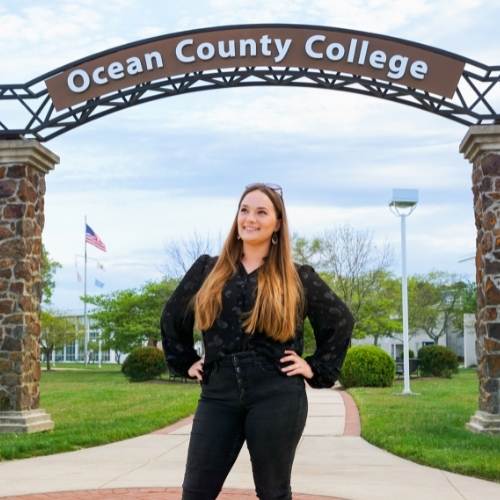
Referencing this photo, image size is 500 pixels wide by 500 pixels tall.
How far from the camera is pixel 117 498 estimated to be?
262 inches

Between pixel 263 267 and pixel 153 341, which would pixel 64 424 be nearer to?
pixel 263 267

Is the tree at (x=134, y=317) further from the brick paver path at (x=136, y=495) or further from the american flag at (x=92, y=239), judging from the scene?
the brick paver path at (x=136, y=495)

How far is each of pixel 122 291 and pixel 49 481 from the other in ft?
109

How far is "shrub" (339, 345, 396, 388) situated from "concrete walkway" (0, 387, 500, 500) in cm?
1320

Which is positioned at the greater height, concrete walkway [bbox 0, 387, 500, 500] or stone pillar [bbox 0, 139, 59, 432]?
stone pillar [bbox 0, 139, 59, 432]

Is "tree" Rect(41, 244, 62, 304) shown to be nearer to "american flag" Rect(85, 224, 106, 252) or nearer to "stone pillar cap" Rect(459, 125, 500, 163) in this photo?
"american flag" Rect(85, 224, 106, 252)

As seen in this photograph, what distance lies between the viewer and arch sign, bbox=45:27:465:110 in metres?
11.3

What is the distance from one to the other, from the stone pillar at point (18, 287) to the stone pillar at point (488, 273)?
18.8 feet

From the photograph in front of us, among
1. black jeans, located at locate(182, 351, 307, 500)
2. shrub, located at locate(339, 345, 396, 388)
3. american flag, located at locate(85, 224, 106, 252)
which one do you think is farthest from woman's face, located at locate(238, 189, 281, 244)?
american flag, located at locate(85, 224, 106, 252)

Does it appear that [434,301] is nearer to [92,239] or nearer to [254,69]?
[92,239]

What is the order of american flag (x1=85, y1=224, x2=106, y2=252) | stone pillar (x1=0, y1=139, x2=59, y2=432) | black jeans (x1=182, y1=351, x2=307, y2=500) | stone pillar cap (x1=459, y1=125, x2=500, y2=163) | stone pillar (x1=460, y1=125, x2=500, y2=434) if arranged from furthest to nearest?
american flag (x1=85, y1=224, x2=106, y2=252) < stone pillar (x1=0, y1=139, x2=59, y2=432) < stone pillar cap (x1=459, y1=125, x2=500, y2=163) < stone pillar (x1=460, y1=125, x2=500, y2=434) < black jeans (x1=182, y1=351, x2=307, y2=500)

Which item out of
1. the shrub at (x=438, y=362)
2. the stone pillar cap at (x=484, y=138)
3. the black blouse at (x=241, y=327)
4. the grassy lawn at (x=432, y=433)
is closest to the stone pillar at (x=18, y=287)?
the grassy lawn at (x=432, y=433)

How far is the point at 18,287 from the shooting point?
36.6ft

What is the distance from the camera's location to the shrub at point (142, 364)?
28281 mm
